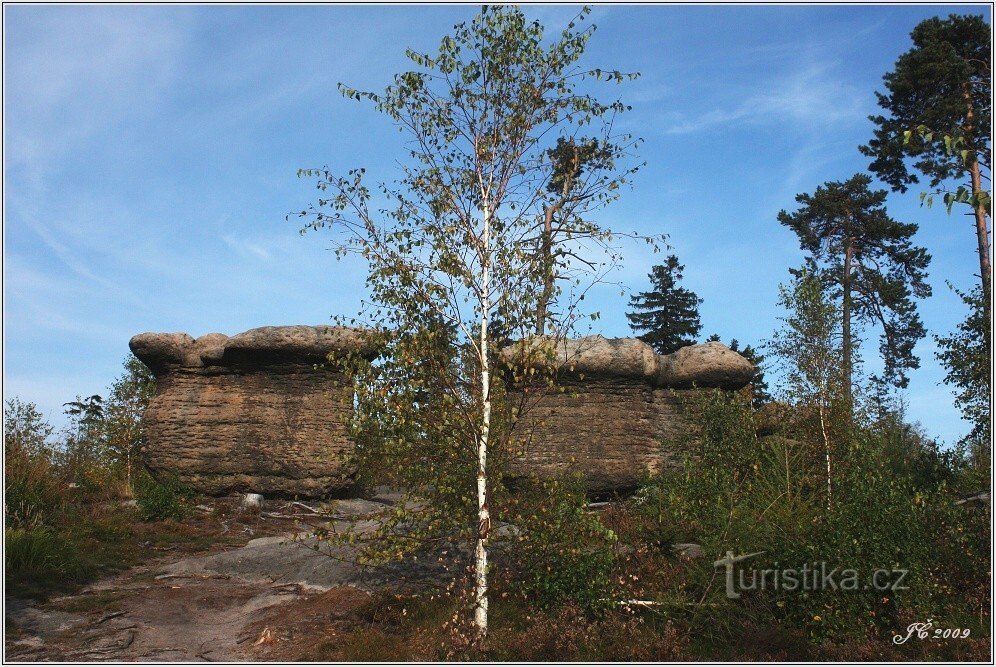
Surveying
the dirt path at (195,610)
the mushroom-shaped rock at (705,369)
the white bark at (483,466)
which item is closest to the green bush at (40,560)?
the dirt path at (195,610)

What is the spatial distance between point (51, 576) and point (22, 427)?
13.9 metres

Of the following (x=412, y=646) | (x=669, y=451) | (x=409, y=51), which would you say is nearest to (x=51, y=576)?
(x=412, y=646)

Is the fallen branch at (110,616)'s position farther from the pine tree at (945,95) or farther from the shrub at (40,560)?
the pine tree at (945,95)

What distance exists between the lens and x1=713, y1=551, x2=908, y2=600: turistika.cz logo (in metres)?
9.02

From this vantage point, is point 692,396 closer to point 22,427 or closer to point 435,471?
point 435,471

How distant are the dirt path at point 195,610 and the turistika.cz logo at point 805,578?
4754 mm

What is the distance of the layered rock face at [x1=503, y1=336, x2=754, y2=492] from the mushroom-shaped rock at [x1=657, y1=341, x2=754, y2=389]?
1.0 inches

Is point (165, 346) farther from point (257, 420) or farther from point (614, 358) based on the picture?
point (614, 358)

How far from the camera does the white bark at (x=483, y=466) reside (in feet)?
31.4

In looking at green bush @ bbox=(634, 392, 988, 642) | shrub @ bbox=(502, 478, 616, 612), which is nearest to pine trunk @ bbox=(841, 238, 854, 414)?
green bush @ bbox=(634, 392, 988, 642)

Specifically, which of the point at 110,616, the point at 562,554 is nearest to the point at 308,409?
the point at 110,616

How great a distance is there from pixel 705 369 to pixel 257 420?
38.7ft

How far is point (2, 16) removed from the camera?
10695 mm

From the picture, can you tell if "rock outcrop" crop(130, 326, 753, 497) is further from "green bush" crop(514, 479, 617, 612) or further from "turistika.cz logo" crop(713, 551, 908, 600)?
"turistika.cz logo" crop(713, 551, 908, 600)
